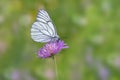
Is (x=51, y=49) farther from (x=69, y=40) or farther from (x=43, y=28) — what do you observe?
(x=69, y=40)

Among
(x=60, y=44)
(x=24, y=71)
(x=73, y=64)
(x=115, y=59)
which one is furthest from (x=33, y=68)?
(x=60, y=44)

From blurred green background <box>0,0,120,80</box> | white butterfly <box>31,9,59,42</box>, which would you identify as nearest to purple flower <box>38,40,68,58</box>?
white butterfly <box>31,9,59,42</box>

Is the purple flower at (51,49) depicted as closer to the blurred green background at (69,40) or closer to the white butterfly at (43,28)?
the white butterfly at (43,28)

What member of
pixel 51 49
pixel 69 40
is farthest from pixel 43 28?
pixel 69 40

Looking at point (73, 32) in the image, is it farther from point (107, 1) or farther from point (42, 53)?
point (42, 53)

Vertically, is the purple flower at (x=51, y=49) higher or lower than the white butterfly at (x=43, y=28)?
lower

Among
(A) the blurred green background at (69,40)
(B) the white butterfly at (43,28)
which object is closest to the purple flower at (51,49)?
(B) the white butterfly at (43,28)

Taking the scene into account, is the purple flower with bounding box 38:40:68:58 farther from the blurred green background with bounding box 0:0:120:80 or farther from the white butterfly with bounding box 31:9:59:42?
the blurred green background with bounding box 0:0:120:80

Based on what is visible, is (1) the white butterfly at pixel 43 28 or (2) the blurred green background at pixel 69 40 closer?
(1) the white butterfly at pixel 43 28
